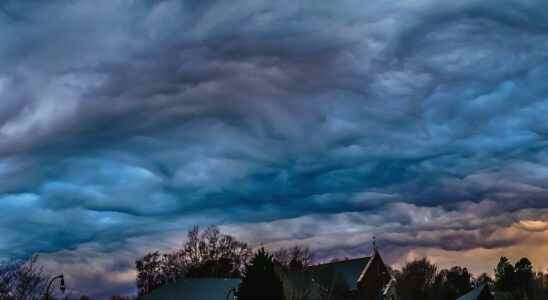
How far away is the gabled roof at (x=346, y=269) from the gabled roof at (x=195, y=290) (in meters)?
19.9

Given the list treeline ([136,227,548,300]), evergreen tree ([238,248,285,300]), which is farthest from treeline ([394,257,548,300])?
evergreen tree ([238,248,285,300])

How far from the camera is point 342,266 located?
124562mm

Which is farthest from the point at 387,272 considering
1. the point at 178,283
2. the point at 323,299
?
the point at 178,283

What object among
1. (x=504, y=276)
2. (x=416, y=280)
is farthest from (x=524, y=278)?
(x=416, y=280)

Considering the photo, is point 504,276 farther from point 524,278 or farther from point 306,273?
point 306,273

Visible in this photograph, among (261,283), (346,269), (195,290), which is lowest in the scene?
(261,283)

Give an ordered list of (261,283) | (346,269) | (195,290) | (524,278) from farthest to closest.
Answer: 1. (524,278)
2. (346,269)
3. (195,290)
4. (261,283)

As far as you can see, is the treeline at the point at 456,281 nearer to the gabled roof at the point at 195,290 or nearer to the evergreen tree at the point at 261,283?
the gabled roof at the point at 195,290

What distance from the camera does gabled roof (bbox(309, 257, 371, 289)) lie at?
118000mm

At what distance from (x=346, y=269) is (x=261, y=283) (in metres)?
63.2

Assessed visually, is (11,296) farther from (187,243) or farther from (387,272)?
(387,272)

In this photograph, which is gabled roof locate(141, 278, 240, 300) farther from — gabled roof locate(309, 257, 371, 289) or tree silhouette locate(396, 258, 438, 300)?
tree silhouette locate(396, 258, 438, 300)

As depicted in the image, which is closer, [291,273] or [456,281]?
[291,273]

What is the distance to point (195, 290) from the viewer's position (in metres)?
101
